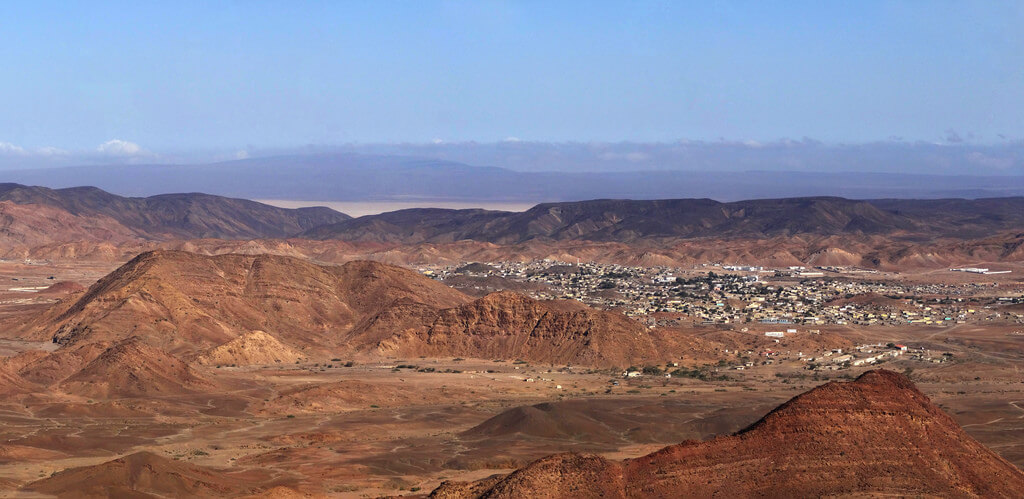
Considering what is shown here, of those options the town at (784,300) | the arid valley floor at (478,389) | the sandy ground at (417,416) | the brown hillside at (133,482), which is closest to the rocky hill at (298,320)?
the arid valley floor at (478,389)

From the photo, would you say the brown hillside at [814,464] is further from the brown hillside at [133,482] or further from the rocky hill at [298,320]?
the rocky hill at [298,320]

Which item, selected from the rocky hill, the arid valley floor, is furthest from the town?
the rocky hill

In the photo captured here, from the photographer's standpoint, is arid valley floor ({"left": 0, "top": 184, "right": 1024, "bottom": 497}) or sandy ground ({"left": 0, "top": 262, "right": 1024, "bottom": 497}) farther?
sandy ground ({"left": 0, "top": 262, "right": 1024, "bottom": 497})

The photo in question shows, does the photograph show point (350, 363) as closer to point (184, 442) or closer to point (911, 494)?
point (184, 442)

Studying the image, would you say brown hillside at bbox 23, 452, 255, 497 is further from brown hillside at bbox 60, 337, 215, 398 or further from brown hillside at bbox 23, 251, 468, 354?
brown hillside at bbox 23, 251, 468, 354

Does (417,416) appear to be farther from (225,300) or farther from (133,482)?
(225,300)

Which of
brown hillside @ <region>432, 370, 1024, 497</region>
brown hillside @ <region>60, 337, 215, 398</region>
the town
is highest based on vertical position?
brown hillside @ <region>432, 370, 1024, 497</region>

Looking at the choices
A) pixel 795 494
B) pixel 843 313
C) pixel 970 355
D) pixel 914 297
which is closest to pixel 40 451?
pixel 795 494

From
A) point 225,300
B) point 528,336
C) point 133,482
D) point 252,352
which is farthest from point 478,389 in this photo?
point 133,482
